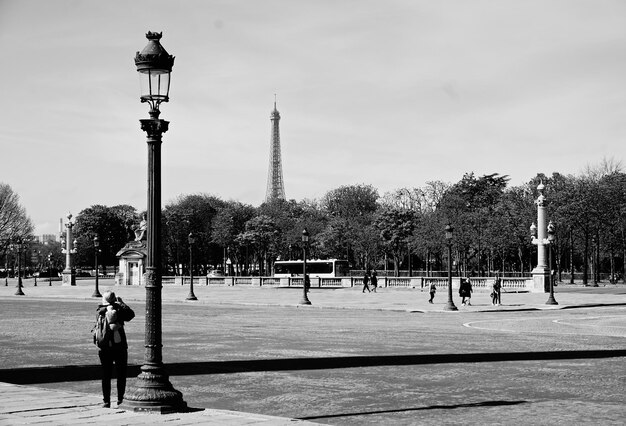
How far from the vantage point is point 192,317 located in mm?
40469

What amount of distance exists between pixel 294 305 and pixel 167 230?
96.0 meters

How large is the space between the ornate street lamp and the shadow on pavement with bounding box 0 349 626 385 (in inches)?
205

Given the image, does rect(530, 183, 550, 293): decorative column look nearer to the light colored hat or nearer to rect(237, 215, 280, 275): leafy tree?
the light colored hat

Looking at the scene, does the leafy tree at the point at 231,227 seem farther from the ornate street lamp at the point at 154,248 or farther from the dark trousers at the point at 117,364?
Result: the ornate street lamp at the point at 154,248

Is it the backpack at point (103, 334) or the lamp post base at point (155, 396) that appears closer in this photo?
the lamp post base at point (155, 396)

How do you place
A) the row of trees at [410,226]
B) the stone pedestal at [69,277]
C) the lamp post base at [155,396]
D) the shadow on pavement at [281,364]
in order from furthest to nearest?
the stone pedestal at [69,277] → the row of trees at [410,226] → the shadow on pavement at [281,364] → the lamp post base at [155,396]

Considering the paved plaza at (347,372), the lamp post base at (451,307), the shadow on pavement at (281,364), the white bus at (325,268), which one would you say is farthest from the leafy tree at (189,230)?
the shadow on pavement at (281,364)

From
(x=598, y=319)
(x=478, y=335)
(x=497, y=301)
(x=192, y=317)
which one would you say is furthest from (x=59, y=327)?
(x=497, y=301)

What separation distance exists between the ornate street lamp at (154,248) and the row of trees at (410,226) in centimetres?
7861

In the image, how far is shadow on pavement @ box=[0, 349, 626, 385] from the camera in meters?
17.9

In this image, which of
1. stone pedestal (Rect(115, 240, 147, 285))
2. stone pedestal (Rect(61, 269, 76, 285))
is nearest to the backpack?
stone pedestal (Rect(115, 240, 147, 285))

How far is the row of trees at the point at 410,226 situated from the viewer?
3664 inches

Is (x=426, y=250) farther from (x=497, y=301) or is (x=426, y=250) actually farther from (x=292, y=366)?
(x=292, y=366)

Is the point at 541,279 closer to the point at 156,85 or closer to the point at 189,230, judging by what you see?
the point at 156,85
